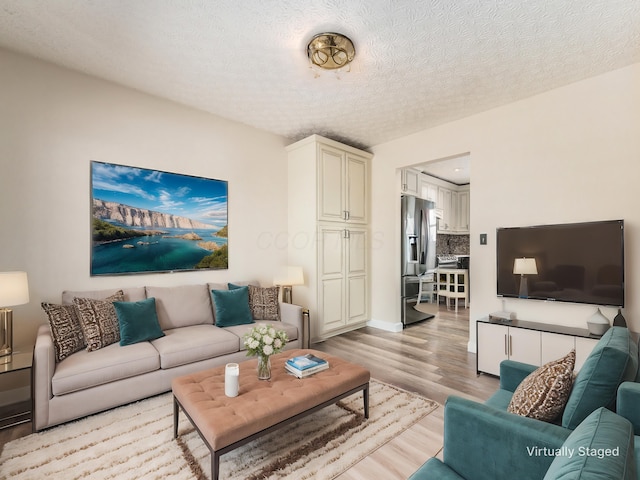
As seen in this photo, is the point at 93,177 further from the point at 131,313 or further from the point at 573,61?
the point at 573,61

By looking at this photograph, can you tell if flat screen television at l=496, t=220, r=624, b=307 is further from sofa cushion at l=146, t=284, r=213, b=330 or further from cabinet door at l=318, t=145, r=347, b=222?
sofa cushion at l=146, t=284, r=213, b=330

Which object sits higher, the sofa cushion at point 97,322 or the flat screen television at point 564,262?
the flat screen television at point 564,262

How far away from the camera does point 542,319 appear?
3180 mm

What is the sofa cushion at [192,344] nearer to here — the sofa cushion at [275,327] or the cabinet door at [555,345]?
the sofa cushion at [275,327]

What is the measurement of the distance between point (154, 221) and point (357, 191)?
2.81 m

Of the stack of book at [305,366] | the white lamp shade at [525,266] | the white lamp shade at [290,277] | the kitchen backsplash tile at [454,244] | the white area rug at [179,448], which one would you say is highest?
the kitchen backsplash tile at [454,244]

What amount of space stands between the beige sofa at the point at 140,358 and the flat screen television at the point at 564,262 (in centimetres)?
236

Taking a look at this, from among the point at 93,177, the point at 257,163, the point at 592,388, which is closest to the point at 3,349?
the point at 93,177

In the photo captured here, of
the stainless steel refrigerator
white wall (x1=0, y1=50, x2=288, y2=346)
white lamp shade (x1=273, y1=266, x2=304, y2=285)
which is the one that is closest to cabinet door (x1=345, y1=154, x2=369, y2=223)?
the stainless steel refrigerator

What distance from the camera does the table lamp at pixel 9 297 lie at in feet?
7.04

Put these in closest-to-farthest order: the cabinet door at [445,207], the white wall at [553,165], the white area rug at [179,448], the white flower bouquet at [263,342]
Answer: the white area rug at [179,448]
the white flower bouquet at [263,342]
the white wall at [553,165]
the cabinet door at [445,207]

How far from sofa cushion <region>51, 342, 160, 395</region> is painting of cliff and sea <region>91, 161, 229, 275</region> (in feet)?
2.96

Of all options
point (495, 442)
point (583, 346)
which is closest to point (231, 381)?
point (495, 442)

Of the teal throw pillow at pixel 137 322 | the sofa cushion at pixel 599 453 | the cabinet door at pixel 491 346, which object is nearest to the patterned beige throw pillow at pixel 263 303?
the teal throw pillow at pixel 137 322
